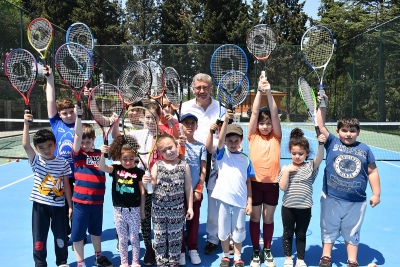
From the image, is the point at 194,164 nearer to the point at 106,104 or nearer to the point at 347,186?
the point at 106,104

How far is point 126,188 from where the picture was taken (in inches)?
109

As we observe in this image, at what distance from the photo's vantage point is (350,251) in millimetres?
2906

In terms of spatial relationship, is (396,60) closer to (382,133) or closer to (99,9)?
(382,133)

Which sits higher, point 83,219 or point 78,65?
point 78,65

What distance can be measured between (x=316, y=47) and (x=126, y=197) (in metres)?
2.27

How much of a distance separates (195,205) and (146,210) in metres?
0.42

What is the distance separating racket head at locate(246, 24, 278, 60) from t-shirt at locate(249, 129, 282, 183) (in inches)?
32.9

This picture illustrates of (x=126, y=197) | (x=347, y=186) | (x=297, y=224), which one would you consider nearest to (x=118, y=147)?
(x=126, y=197)

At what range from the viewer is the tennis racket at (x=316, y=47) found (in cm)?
336

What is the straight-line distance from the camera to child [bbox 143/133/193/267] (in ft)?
8.97

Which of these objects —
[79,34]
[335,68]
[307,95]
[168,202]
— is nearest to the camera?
[168,202]

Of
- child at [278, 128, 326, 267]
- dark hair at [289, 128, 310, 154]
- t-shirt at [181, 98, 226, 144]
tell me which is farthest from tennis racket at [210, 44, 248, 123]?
child at [278, 128, 326, 267]

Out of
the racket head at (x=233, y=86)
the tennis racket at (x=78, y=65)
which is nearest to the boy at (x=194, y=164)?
the racket head at (x=233, y=86)

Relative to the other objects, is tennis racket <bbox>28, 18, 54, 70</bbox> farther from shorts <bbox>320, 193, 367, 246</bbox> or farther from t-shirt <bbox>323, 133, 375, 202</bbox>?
shorts <bbox>320, 193, 367, 246</bbox>
